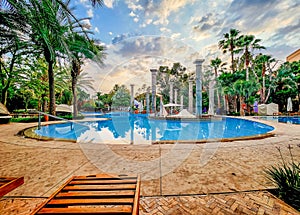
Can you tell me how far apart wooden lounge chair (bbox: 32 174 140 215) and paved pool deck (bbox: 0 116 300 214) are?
0.45 meters

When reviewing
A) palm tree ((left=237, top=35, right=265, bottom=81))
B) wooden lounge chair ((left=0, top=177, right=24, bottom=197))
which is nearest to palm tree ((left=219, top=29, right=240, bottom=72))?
palm tree ((left=237, top=35, right=265, bottom=81))

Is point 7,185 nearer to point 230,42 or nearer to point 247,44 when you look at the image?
point 247,44

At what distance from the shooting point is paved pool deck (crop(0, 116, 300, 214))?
1.95 meters

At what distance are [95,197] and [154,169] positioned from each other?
1.59 metres

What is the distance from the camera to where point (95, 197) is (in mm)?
1293

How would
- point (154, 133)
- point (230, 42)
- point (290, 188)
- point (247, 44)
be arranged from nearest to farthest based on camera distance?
point (290, 188) < point (154, 133) < point (247, 44) < point (230, 42)

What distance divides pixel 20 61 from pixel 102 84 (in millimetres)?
12676

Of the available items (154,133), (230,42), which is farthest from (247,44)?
(154,133)

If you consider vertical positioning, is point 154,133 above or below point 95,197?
below

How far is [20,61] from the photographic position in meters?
13.0

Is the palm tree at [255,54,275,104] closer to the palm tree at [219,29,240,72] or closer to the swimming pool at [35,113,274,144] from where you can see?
the palm tree at [219,29,240,72]

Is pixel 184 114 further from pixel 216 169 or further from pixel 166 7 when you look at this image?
pixel 216 169

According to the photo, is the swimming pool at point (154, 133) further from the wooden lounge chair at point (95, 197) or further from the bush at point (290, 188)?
the wooden lounge chair at point (95, 197)

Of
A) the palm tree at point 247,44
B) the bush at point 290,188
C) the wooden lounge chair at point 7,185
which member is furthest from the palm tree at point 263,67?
the wooden lounge chair at point 7,185
